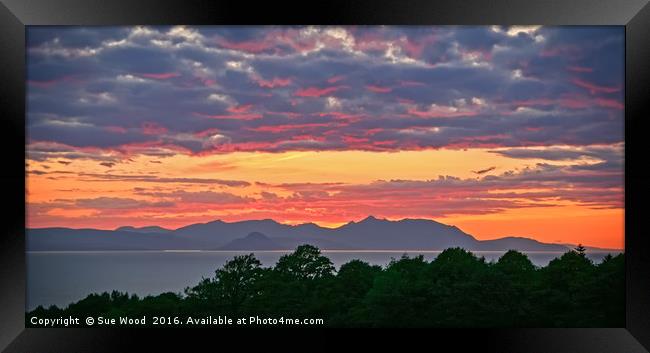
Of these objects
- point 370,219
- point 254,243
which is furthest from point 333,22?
point 254,243

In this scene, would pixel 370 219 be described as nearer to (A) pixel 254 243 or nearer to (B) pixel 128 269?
(A) pixel 254 243

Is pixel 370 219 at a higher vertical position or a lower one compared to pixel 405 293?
higher

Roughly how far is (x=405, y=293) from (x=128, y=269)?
8.25ft

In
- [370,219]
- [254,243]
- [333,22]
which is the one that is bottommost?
[254,243]

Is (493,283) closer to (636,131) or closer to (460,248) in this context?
(460,248)

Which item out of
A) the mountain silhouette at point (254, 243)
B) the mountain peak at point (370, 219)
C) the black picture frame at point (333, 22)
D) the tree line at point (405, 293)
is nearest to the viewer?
the black picture frame at point (333, 22)

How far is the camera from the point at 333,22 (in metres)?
→ 5.81

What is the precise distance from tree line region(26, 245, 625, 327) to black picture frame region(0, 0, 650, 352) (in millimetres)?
410

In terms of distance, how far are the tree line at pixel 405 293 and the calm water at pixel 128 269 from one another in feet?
0.22

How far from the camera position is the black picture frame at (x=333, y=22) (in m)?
5.76

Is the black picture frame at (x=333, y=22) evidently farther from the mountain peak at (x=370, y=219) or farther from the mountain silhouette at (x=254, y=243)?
the mountain peak at (x=370, y=219)

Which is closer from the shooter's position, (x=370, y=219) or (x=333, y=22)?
(x=333, y=22)

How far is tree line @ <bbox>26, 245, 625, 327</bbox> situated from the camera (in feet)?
20.9

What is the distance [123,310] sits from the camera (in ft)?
20.4
